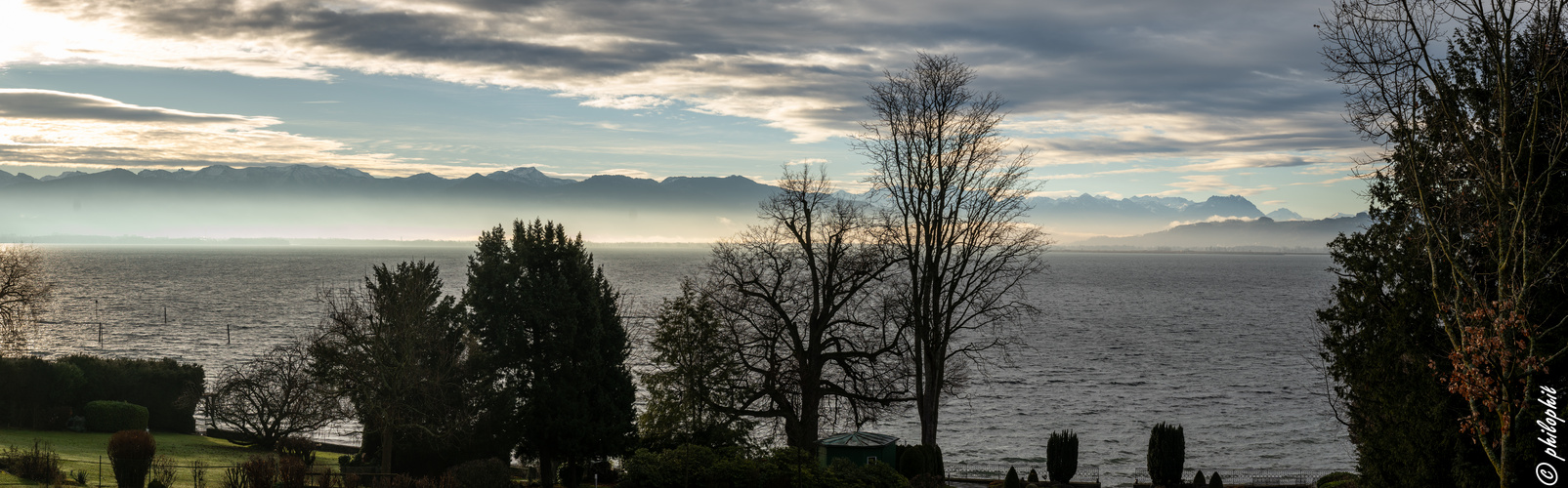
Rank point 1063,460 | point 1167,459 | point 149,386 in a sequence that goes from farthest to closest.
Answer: point 149,386 < point 1063,460 < point 1167,459

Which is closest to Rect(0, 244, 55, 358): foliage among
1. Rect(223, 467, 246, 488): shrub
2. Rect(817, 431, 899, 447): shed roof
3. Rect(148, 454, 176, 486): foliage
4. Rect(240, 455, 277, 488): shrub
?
Rect(148, 454, 176, 486): foliage

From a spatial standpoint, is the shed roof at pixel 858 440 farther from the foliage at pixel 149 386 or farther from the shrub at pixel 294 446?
the foliage at pixel 149 386

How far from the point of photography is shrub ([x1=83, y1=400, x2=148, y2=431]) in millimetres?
44000

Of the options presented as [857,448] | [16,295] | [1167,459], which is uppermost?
[16,295]

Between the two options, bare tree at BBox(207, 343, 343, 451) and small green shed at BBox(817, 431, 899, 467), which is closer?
small green shed at BBox(817, 431, 899, 467)

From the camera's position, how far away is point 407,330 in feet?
104

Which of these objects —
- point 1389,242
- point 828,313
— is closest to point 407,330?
point 828,313

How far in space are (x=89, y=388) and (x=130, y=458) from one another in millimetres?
27223

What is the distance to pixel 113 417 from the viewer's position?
4406cm

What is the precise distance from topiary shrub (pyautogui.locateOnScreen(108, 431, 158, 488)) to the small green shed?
65.9 ft

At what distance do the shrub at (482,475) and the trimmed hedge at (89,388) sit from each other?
1145 inches

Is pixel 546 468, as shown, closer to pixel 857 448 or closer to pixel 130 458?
pixel 857 448

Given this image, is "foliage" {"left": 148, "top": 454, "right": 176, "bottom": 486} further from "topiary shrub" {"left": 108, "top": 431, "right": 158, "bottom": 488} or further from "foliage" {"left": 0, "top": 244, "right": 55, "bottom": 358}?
"foliage" {"left": 0, "top": 244, "right": 55, "bottom": 358}

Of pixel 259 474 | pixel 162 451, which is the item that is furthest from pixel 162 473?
pixel 162 451
